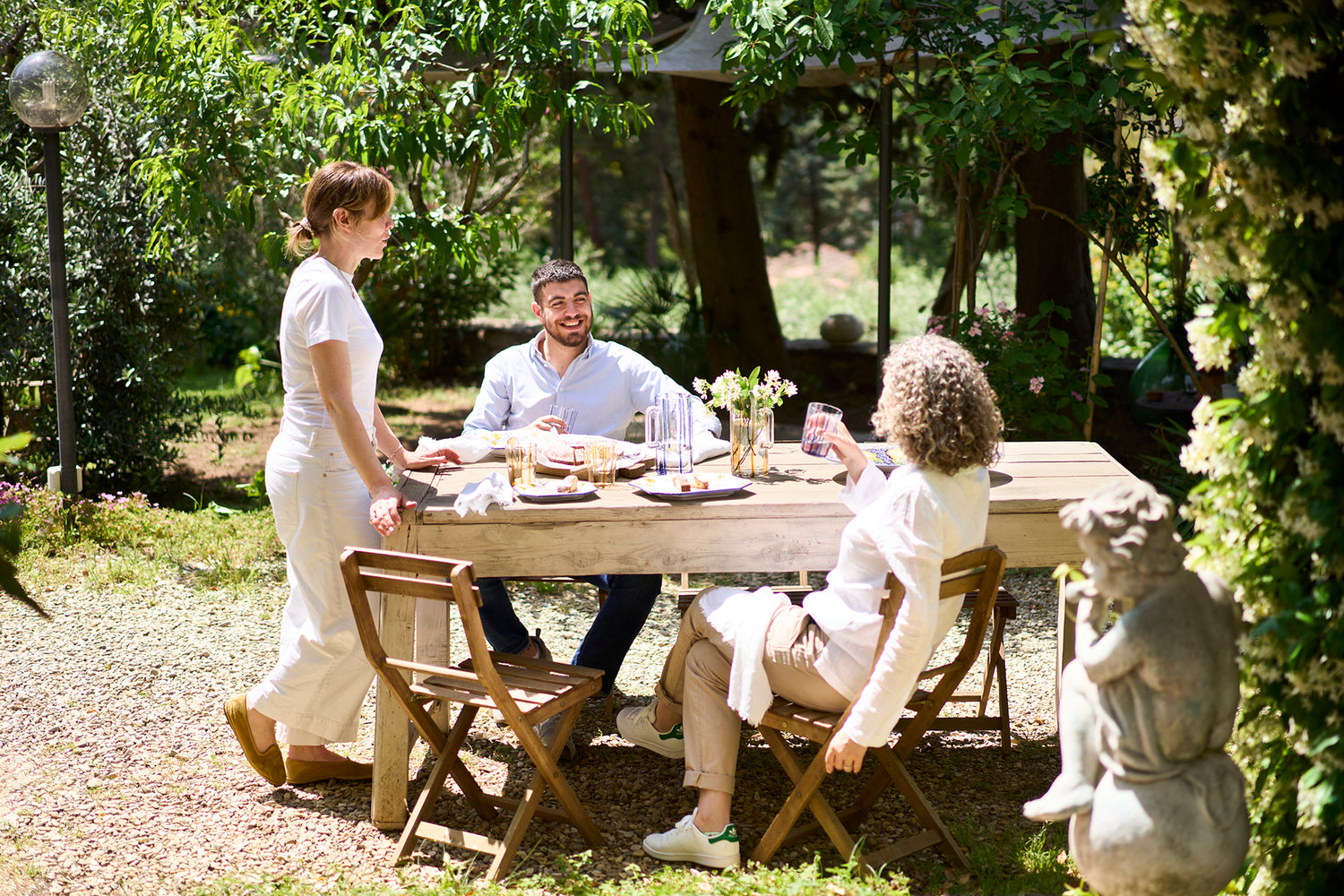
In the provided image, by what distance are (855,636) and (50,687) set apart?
306 centimetres

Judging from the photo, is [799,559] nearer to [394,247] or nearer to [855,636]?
[855,636]

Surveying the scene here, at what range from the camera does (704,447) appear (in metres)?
3.70

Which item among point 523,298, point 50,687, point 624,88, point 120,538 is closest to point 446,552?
point 50,687

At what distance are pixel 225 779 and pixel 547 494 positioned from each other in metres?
1.37

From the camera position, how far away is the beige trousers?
282 cm

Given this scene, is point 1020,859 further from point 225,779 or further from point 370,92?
point 370,92

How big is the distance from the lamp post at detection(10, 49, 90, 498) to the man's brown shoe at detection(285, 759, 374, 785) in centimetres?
328

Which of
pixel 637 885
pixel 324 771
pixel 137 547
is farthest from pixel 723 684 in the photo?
pixel 137 547

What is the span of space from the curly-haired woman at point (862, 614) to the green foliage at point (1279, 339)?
1.99 feet

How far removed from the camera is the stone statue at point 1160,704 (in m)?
1.97

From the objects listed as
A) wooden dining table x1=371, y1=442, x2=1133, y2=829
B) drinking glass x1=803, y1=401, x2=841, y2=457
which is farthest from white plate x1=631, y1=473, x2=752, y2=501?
drinking glass x1=803, y1=401, x2=841, y2=457

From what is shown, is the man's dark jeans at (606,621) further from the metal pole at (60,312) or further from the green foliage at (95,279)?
the green foliage at (95,279)

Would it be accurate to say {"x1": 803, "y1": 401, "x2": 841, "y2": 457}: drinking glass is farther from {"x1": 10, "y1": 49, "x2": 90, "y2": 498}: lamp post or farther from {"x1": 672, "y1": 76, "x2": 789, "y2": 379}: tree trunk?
{"x1": 672, "y1": 76, "x2": 789, "y2": 379}: tree trunk

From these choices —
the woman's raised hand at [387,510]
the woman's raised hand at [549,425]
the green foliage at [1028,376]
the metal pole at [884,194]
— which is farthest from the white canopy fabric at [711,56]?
the woman's raised hand at [387,510]
